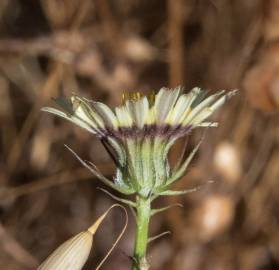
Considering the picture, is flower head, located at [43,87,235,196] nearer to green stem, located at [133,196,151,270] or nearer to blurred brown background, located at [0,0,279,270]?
green stem, located at [133,196,151,270]

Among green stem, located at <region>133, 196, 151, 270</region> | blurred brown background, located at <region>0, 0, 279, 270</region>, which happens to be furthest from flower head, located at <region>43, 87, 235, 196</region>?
blurred brown background, located at <region>0, 0, 279, 270</region>

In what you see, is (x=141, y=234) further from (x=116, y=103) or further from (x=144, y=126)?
(x=116, y=103)

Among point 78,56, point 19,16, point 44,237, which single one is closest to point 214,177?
point 78,56

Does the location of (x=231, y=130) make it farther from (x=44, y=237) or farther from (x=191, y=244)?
(x=44, y=237)

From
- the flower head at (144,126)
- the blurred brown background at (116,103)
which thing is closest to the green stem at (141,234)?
the flower head at (144,126)

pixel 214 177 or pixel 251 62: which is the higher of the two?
pixel 251 62

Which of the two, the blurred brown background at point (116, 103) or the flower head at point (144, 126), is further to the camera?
the blurred brown background at point (116, 103)

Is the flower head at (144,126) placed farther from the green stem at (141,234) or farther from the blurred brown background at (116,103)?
the blurred brown background at (116,103)
